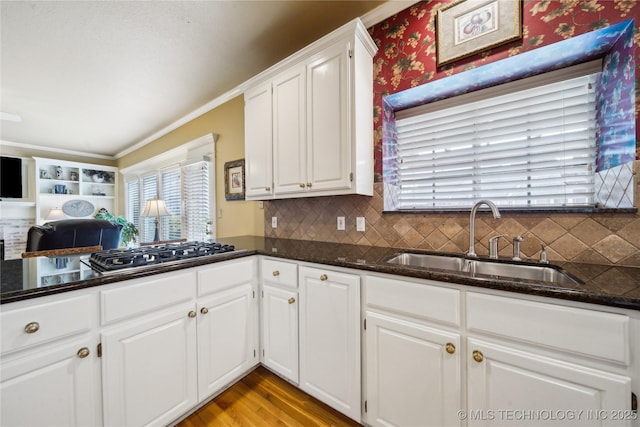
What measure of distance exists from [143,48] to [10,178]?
16.0 feet

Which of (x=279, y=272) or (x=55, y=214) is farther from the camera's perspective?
(x=55, y=214)

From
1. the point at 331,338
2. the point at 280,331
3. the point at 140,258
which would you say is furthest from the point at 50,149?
the point at 331,338

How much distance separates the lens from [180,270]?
1.36 metres

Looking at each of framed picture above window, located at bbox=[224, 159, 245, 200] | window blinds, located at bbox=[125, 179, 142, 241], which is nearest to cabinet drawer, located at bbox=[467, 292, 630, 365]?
framed picture above window, located at bbox=[224, 159, 245, 200]

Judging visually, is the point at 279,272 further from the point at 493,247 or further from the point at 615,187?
the point at 615,187

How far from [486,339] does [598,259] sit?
75 cm

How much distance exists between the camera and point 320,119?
5.70ft

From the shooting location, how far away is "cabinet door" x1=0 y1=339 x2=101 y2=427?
0.89m

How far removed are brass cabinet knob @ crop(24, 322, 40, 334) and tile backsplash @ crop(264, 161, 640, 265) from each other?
165cm

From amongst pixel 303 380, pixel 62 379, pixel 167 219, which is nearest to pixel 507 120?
pixel 303 380

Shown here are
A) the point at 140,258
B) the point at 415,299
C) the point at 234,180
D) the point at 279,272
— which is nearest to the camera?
the point at 415,299

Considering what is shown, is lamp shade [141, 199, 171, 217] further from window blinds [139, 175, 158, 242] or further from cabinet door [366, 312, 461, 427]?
cabinet door [366, 312, 461, 427]

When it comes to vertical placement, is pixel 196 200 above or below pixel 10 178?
below

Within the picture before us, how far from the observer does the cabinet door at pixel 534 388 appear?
783 millimetres
